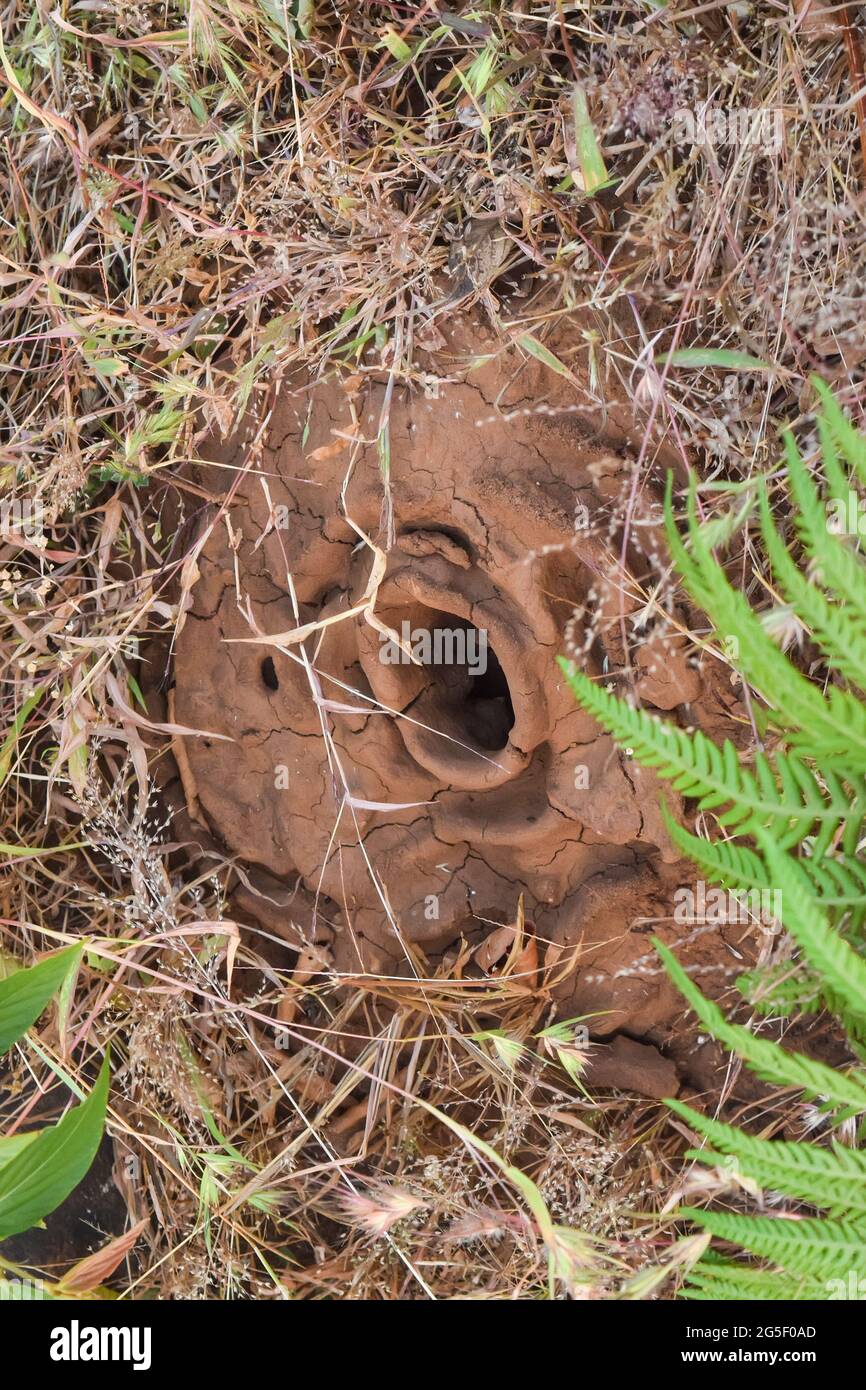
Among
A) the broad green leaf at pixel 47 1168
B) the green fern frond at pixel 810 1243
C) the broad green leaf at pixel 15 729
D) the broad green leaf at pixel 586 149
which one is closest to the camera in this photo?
the green fern frond at pixel 810 1243

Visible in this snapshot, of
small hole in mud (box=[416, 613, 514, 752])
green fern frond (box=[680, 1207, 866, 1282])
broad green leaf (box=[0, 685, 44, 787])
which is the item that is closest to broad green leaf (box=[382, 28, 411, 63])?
small hole in mud (box=[416, 613, 514, 752])

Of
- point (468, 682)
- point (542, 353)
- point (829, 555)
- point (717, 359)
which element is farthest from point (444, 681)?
point (829, 555)

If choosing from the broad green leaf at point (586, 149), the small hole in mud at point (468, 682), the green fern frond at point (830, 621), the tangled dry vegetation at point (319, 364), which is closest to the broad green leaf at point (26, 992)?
the tangled dry vegetation at point (319, 364)

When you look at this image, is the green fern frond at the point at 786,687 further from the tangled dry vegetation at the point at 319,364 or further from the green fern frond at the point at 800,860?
the tangled dry vegetation at the point at 319,364

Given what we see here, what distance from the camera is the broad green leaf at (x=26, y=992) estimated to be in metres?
1.54

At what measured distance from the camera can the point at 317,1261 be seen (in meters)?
2.04

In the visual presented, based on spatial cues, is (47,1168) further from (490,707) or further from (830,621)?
(830,621)

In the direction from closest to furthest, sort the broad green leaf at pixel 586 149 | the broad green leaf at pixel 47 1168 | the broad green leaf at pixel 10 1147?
the broad green leaf at pixel 47 1168, the broad green leaf at pixel 586 149, the broad green leaf at pixel 10 1147

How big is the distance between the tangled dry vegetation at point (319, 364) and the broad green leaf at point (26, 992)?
1.27 ft

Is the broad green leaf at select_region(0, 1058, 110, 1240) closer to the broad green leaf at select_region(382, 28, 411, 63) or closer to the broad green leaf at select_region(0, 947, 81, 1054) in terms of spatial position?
the broad green leaf at select_region(0, 947, 81, 1054)

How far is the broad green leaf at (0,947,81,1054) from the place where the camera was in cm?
154

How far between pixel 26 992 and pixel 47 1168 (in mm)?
232

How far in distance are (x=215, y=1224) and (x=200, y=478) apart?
1.35 m

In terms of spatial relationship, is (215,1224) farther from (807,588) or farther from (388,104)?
(388,104)
